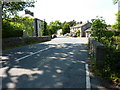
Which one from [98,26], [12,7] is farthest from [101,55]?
[12,7]

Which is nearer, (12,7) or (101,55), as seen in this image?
(101,55)

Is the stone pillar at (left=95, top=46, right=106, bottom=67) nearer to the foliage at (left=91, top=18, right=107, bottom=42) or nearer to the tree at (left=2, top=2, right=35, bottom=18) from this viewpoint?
the foliage at (left=91, top=18, right=107, bottom=42)

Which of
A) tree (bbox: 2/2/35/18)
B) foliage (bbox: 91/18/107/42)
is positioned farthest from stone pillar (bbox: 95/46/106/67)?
tree (bbox: 2/2/35/18)

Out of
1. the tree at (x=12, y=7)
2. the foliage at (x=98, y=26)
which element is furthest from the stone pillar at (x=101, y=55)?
the tree at (x=12, y=7)

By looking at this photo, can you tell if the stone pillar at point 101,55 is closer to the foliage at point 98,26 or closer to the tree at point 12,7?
the foliage at point 98,26

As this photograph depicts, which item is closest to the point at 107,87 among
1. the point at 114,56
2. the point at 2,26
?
the point at 114,56

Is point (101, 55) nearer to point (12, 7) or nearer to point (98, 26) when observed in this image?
point (98, 26)

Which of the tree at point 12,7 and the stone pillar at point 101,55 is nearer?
the stone pillar at point 101,55

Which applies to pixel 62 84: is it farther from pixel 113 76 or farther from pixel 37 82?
pixel 113 76

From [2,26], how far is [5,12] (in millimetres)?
2607

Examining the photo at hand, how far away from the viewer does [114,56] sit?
16.9 ft

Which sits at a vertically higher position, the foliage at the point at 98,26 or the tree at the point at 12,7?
the tree at the point at 12,7

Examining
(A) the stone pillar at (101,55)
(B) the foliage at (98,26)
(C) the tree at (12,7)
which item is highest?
(C) the tree at (12,7)

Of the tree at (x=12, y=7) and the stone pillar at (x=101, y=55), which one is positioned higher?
the tree at (x=12, y=7)
